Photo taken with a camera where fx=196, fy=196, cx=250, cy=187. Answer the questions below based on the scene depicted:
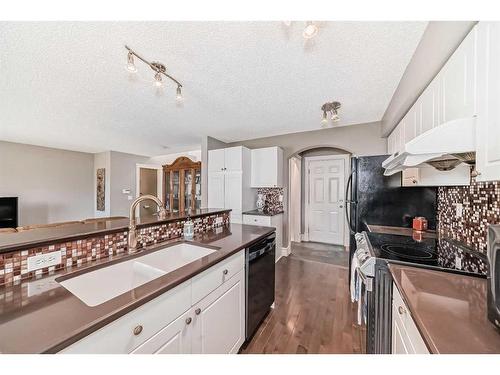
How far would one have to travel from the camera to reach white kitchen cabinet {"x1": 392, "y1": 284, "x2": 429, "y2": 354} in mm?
729

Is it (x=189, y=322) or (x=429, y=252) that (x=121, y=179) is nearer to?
(x=189, y=322)

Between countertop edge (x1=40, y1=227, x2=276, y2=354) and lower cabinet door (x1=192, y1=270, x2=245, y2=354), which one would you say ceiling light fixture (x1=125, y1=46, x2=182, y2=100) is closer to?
countertop edge (x1=40, y1=227, x2=276, y2=354)

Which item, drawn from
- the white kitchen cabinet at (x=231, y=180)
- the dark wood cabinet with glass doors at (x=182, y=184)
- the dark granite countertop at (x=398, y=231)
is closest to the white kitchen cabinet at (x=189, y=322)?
the dark granite countertop at (x=398, y=231)

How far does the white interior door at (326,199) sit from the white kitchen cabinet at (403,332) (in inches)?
138

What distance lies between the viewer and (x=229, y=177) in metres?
3.68

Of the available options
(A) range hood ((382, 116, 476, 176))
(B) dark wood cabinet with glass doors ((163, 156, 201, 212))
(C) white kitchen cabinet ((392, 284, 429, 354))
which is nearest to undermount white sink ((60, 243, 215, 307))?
(C) white kitchen cabinet ((392, 284, 429, 354))

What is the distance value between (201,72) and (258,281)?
1.92 metres

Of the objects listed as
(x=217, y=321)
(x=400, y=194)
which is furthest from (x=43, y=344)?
(x=400, y=194)

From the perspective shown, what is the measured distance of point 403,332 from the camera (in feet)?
2.91

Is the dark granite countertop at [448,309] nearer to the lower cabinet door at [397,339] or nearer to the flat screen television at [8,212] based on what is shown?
the lower cabinet door at [397,339]

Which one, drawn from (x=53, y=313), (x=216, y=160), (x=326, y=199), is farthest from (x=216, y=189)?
(x=53, y=313)
